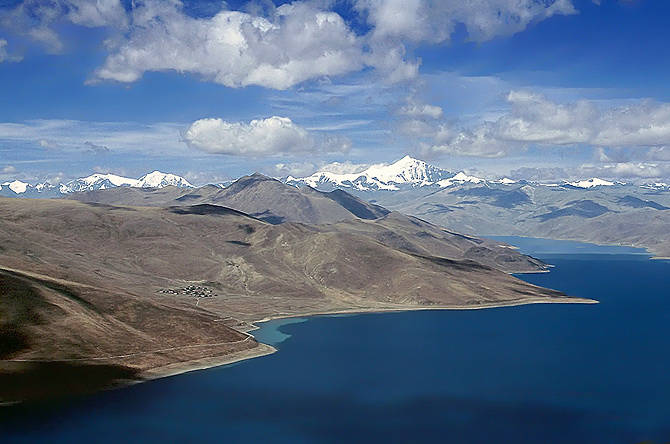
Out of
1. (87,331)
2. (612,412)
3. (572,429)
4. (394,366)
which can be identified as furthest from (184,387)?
(612,412)

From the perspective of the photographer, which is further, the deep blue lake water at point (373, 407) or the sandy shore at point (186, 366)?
the sandy shore at point (186, 366)

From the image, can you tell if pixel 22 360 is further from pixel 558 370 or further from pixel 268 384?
pixel 558 370

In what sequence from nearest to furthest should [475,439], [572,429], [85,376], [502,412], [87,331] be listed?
[475,439]
[572,429]
[502,412]
[85,376]
[87,331]

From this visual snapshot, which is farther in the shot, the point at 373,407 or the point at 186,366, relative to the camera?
the point at 186,366

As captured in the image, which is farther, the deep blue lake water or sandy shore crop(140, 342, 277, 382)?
sandy shore crop(140, 342, 277, 382)

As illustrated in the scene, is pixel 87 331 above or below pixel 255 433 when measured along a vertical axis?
above

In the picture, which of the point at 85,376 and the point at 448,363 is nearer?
the point at 85,376

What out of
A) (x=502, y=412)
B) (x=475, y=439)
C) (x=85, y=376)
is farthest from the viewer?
(x=85, y=376)

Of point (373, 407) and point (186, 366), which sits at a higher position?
point (186, 366)

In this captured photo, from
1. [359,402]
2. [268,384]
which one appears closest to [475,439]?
[359,402]
